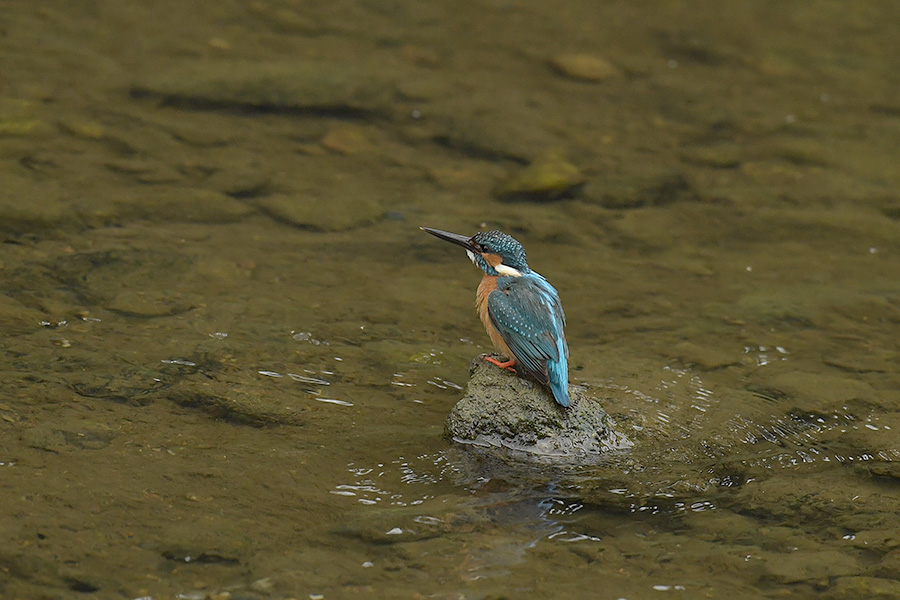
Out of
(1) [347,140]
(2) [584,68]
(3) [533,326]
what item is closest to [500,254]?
(3) [533,326]

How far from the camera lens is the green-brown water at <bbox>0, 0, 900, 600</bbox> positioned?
11.0 feet

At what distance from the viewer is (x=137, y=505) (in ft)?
10.9

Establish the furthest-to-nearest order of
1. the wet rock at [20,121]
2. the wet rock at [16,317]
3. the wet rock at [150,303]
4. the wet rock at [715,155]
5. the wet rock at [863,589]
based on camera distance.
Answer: the wet rock at [715,155] → the wet rock at [20,121] → the wet rock at [150,303] → the wet rock at [16,317] → the wet rock at [863,589]

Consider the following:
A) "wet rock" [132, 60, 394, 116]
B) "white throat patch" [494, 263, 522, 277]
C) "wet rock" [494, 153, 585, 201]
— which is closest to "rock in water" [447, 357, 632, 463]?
"white throat patch" [494, 263, 522, 277]

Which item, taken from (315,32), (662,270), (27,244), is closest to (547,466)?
(662,270)

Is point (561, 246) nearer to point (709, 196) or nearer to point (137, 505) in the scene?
point (709, 196)

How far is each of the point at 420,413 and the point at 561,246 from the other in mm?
2007

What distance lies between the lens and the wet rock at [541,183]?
6410 mm

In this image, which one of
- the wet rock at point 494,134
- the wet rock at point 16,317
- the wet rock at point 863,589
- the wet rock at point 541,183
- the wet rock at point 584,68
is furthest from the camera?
the wet rock at point 584,68

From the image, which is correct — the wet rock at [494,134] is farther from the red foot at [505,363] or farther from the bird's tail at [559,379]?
the bird's tail at [559,379]

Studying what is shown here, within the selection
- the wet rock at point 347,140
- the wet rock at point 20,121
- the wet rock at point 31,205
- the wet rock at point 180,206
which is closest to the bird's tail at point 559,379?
the wet rock at point 180,206

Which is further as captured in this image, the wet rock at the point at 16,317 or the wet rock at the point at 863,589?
the wet rock at the point at 16,317

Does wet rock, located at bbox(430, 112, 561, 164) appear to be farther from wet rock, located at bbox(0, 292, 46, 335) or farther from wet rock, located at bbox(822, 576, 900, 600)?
wet rock, located at bbox(822, 576, 900, 600)

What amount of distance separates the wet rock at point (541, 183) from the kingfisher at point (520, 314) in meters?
2.05
